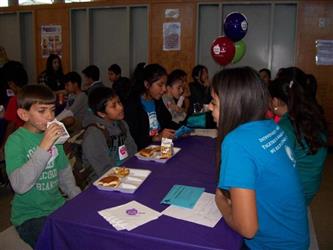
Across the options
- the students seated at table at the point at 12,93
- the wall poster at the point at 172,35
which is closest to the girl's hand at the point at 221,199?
the students seated at table at the point at 12,93

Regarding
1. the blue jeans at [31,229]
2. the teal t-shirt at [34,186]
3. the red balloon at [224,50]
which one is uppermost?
the red balloon at [224,50]

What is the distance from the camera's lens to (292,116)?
2.12 meters

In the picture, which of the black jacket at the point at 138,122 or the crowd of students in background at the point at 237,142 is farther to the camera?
the black jacket at the point at 138,122


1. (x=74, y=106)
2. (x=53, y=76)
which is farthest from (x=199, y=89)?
(x=53, y=76)

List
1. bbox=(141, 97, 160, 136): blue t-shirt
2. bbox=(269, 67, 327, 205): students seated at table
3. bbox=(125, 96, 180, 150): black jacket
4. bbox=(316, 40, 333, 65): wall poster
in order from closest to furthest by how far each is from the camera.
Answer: bbox=(269, 67, 327, 205): students seated at table, bbox=(125, 96, 180, 150): black jacket, bbox=(141, 97, 160, 136): blue t-shirt, bbox=(316, 40, 333, 65): wall poster

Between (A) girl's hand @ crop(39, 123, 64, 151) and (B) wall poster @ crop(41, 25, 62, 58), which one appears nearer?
(A) girl's hand @ crop(39, 123, 64, 151)

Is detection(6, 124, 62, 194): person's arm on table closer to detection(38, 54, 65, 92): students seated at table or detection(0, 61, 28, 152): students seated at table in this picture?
detection(0, 61, 28, 152): students seated at table

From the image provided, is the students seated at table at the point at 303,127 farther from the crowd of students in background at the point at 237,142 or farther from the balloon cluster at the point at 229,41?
the balloon cluster at the point at 229,41

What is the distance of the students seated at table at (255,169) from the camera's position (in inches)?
47.2

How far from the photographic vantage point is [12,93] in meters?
4.07

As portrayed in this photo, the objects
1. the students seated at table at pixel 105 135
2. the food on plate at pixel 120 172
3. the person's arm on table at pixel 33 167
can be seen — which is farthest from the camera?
the students seated at table at pixel 105 135

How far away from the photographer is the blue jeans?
1816 millimetres

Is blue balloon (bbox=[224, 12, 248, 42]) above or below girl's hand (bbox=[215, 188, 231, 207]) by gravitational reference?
above

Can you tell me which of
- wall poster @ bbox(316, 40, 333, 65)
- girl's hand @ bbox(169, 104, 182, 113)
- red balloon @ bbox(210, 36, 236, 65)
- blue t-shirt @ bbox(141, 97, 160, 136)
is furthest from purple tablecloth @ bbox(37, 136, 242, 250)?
wall poster @ bbox(316, 40, 333, 65)
